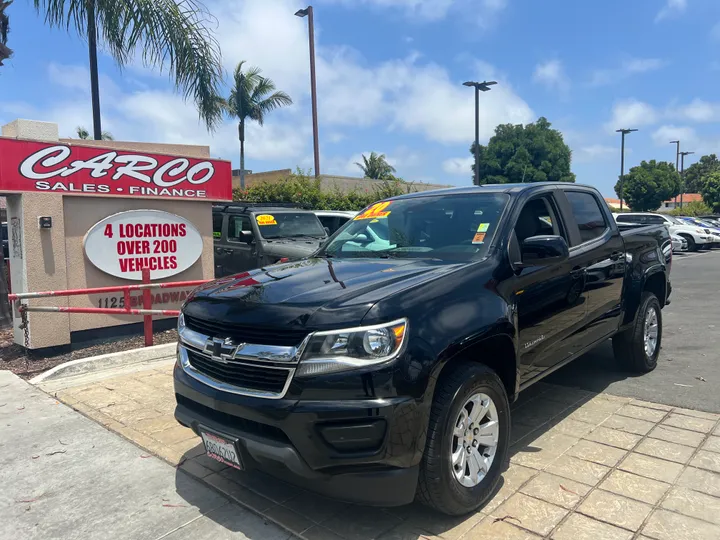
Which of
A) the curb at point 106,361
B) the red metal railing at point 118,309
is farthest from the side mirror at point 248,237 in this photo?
the curb at point 106,361

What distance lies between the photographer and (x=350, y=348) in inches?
105

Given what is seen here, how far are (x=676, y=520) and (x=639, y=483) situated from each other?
0.42 m

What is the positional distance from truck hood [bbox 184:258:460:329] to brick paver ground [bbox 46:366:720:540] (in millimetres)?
1184

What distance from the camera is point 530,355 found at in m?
3.70

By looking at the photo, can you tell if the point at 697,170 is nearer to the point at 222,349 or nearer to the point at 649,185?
the point at 649,185

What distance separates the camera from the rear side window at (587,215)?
4.74 metres

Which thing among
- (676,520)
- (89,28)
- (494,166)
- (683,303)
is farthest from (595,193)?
(494,166)

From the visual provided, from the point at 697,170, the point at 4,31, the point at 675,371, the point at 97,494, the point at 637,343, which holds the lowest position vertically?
the point at 97,494

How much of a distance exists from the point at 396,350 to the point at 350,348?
0.71ft

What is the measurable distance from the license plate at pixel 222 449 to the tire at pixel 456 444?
0.95 meters

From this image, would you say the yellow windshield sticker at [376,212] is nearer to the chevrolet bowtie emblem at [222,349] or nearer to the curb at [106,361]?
Answer: the chevrolet bowtie emblem at [222,349]

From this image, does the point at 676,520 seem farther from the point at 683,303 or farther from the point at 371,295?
the point at 683,303

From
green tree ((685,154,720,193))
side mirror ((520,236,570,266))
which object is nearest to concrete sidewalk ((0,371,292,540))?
side mirror ((520,236,570,266))

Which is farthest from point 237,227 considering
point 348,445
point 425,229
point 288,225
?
point 348,445
